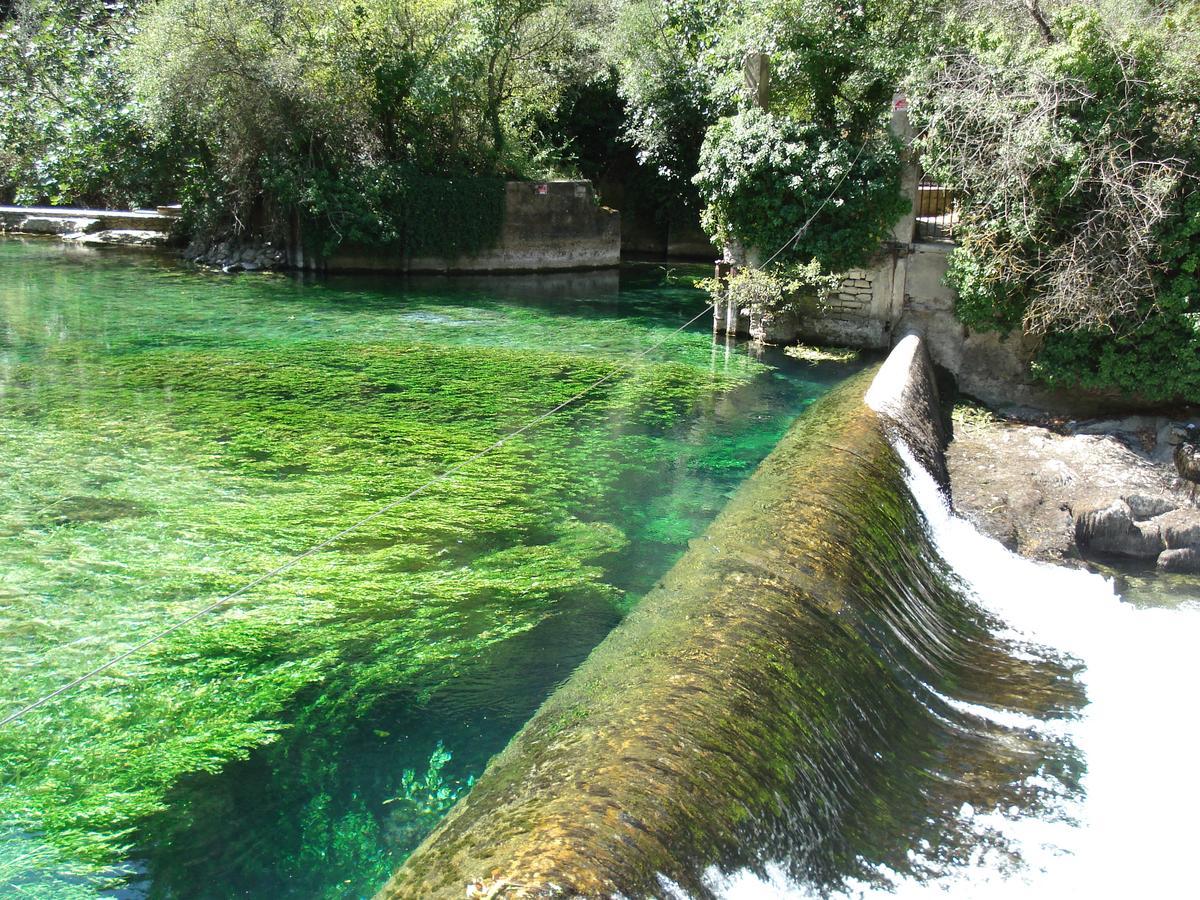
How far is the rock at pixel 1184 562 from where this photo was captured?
764 cm

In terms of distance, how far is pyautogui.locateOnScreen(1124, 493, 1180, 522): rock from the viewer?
8039mm

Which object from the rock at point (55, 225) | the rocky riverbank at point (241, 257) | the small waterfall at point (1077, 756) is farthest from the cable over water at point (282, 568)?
the rock at point (55, 225)

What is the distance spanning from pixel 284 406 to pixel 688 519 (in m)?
4.56

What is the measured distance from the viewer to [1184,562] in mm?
7652

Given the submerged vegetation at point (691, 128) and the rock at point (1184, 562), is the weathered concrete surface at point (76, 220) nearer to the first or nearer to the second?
the submerged vegetation at point (691, 128)

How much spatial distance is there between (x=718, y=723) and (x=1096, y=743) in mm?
2522

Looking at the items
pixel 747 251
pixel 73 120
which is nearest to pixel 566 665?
pixel 747 251

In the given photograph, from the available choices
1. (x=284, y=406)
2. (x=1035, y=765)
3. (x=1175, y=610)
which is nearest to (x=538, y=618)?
(x=1035, y=765)

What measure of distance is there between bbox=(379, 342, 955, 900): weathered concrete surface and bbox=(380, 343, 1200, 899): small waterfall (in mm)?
10

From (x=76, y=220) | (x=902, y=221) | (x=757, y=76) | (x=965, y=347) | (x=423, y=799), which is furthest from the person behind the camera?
(x=76, y=220)

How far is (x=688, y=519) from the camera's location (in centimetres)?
711

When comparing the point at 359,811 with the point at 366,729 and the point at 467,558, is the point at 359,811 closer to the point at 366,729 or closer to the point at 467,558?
the point at 366,729

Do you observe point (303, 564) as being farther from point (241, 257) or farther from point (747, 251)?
point (241, 257)

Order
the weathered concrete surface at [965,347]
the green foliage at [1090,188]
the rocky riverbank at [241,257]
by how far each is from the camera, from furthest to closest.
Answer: the rocky riverbank at [241,257]
the weathered concrete surface at [965,347]
the green foliage at [1090,188]
